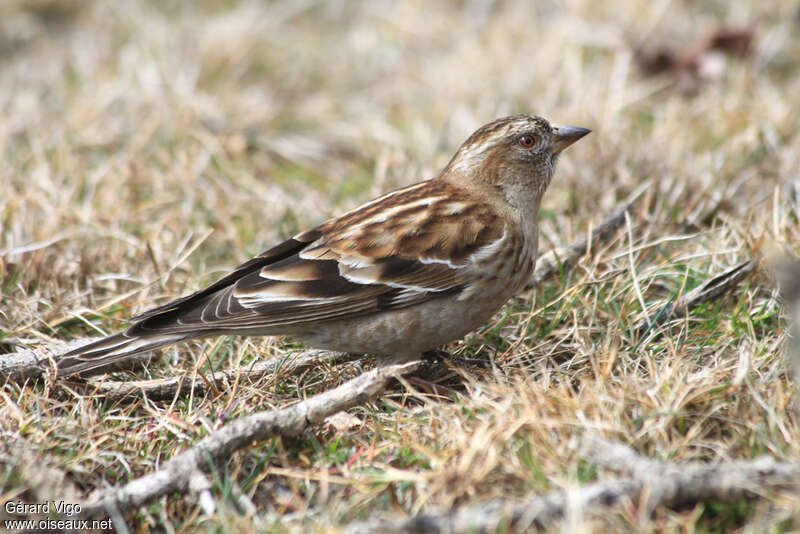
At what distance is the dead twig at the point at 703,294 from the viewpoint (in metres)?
4.39

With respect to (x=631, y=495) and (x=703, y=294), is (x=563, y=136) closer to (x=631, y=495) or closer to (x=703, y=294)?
(x=703, y=294)

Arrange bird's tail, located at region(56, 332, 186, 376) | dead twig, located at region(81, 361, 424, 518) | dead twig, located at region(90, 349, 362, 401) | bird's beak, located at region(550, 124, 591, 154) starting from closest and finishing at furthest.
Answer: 1. dead twig, located at region(81, 361, 424, 518)
2. bird's tail, located at region(56, 332, 186, 376)
3. dead twig, located at region(90, 349, 362, 401)
4. bird's beak, located at region(550, 124, 591, 154)

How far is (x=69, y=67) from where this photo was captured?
27.1 ft

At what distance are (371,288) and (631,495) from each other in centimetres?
172

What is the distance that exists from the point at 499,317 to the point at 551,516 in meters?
2.02

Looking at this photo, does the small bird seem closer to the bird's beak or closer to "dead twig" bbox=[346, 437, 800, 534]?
the bird's beak

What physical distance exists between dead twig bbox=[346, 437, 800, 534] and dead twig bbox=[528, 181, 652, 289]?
2.03m

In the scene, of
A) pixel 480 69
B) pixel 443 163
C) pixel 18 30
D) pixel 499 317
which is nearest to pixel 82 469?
pixel 499 317

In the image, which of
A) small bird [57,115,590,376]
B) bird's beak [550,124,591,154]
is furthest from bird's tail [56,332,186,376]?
bird's beak [550,124,591,154]

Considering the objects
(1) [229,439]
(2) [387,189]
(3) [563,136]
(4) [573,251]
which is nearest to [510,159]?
(3) [563,136]

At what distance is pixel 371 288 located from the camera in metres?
4.17

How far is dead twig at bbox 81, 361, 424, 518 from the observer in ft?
Result: 10.6

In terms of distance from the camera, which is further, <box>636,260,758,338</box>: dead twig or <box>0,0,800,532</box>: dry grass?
<box>636,260,758,338</box>: dead twig

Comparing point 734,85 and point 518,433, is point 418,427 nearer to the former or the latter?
point 518,433
